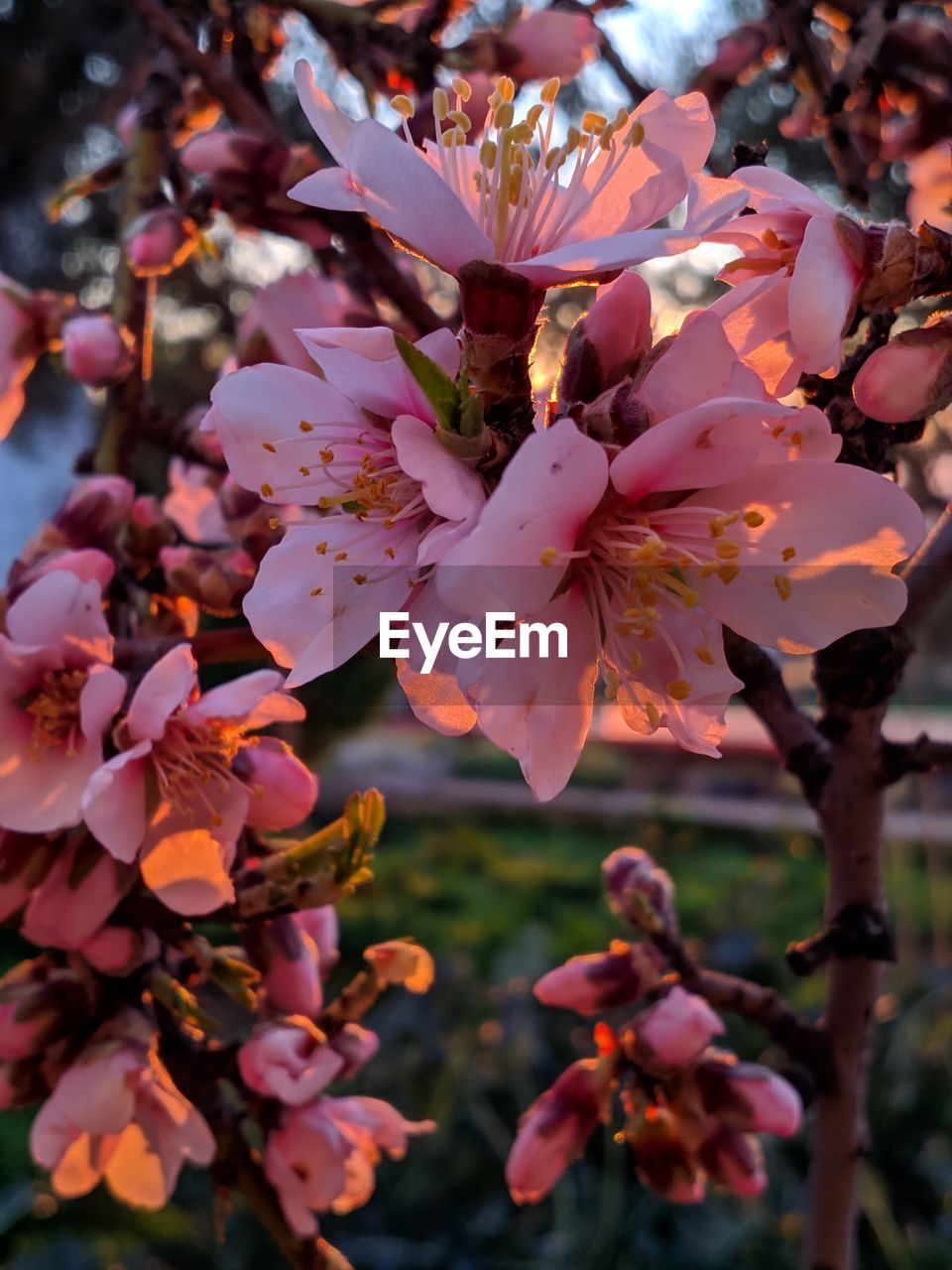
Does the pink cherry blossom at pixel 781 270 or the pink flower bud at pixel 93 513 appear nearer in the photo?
the pink cherry blossom at pixel 781 270

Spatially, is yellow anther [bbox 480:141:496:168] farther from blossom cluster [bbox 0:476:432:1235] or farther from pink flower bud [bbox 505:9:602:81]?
pink flower bud [bbox 505:9:602:81]

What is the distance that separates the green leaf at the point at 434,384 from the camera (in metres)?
0.29

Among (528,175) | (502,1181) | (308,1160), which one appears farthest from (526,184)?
(502,1181)

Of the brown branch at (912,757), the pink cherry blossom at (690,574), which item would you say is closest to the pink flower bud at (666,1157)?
the brown branch at (912,757)

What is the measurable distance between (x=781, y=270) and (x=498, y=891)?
3759 mm

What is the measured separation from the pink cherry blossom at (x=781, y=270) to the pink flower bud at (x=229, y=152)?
374mm

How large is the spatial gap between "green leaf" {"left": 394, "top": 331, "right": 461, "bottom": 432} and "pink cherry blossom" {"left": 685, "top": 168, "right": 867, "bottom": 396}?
81 mm

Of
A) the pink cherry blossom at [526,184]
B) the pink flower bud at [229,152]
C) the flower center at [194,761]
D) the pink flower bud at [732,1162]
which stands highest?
the pink cherry blossom at [526,184]

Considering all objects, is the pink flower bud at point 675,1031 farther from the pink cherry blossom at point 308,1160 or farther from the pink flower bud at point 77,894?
the pink flower bud at point 77,894

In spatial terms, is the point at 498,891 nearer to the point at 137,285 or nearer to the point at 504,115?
the point at 137,285

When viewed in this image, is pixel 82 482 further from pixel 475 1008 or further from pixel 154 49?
pixel 475 1008

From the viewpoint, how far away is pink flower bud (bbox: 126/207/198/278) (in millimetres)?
635

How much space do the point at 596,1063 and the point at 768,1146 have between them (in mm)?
871

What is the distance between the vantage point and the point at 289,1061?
507 millimetres
